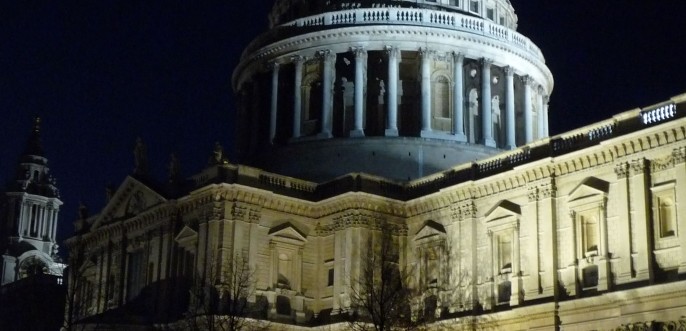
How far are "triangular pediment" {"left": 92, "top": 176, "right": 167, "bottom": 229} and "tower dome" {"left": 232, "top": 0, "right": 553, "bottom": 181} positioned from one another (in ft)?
30.8

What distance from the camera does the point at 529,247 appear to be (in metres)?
48.6

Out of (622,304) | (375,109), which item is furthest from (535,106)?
(622,304)

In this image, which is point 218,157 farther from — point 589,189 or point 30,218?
point 30,218

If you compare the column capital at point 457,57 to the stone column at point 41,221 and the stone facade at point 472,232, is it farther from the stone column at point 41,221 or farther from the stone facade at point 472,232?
the stone column at point 41,221

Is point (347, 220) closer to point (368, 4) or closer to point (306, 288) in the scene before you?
point (306, 288)

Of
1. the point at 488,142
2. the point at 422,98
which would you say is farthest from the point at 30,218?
the point at 488,142

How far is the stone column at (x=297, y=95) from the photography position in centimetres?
6671

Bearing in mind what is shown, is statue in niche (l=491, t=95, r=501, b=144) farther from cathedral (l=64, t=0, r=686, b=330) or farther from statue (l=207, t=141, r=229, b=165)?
statue (l=207, t=141, r=229, b=165)

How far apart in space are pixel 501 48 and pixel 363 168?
12.5 meters

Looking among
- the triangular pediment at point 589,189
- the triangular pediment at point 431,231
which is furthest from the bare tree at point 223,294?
the triangular pediment at point 589,189

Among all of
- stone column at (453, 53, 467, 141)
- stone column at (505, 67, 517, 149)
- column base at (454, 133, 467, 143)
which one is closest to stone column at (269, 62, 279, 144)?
stone column at (453, 53, 467, 141)

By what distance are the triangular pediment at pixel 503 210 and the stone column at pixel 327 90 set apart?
16390mm

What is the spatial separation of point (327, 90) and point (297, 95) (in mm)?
2278

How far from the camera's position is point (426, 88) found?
65000 mm
